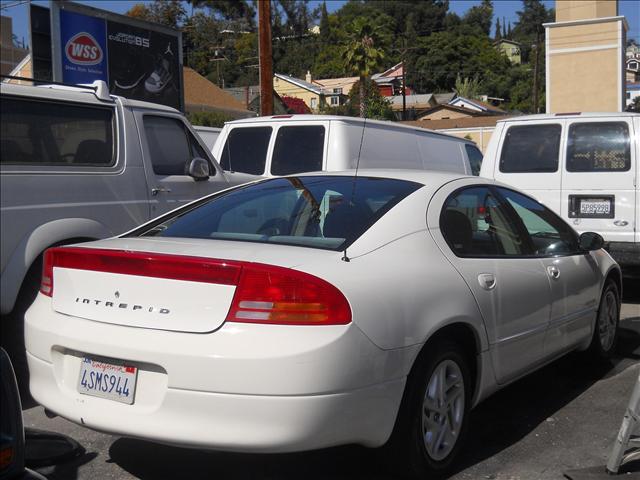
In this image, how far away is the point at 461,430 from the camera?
13.4ft

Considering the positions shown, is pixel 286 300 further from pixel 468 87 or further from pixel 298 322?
pixel 468 87

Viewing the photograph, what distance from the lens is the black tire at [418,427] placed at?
362cm

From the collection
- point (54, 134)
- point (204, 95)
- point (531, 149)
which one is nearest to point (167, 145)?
point (54, 134)

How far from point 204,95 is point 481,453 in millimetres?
33380

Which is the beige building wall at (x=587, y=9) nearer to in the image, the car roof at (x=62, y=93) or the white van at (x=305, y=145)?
the white van at (x=305, y=145)

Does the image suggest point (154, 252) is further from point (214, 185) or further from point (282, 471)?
point (214, 185)

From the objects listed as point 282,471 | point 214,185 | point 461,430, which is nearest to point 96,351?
point 282,471

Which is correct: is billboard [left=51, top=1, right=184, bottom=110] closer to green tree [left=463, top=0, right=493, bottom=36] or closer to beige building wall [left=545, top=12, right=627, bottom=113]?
beige building wall [left=545, top=12, right=627, bottom=113]

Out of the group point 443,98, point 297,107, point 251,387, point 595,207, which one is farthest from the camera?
point 443,98

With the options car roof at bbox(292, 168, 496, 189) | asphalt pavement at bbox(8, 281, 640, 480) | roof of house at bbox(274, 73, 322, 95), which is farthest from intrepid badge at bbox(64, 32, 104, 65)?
car roof at bbox(292, 168, 496, 189)

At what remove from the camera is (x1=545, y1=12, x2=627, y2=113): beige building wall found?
120ft

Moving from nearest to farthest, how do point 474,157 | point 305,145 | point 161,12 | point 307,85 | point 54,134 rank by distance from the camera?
1. point 54,134
2. point 305,145
3. point 474,157
4. point 307,85
5. point 161,12

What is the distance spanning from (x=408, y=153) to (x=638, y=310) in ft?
13.2

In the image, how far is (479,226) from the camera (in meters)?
4.60
